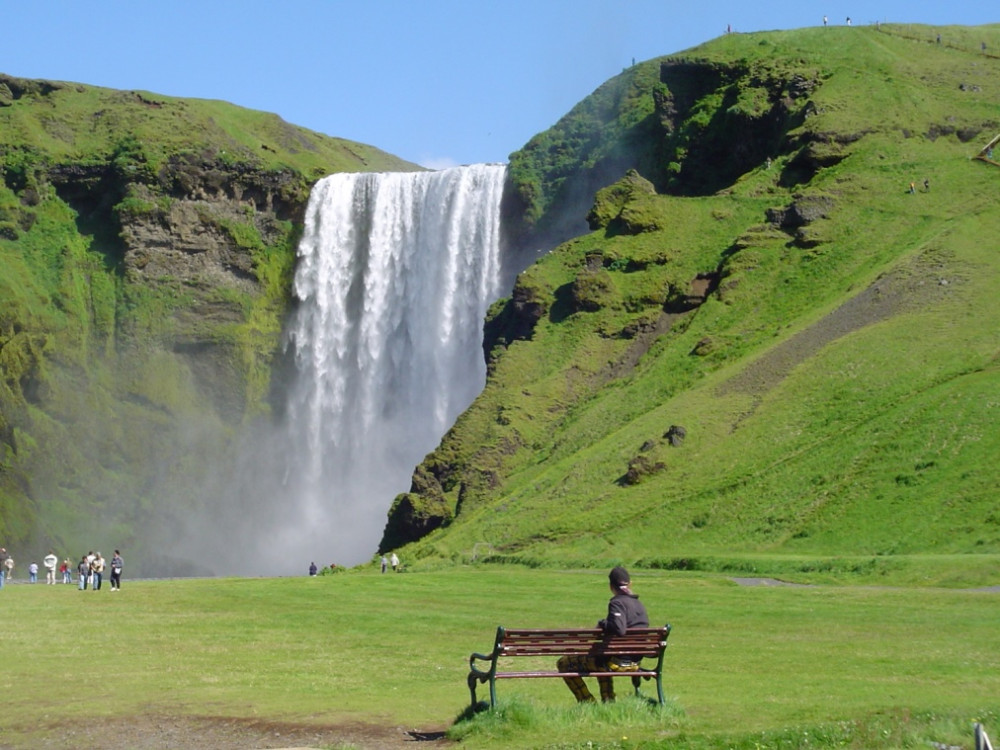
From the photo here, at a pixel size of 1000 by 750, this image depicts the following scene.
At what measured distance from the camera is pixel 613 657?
16.6 m

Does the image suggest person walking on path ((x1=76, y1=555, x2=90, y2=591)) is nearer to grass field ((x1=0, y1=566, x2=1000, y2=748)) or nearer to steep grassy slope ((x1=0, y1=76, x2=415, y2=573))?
grass field ((x1=0, y1=566, x2=1000, y2=748))

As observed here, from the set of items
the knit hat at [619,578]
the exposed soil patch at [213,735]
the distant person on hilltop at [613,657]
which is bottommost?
the exposed soil patch at [213,735]

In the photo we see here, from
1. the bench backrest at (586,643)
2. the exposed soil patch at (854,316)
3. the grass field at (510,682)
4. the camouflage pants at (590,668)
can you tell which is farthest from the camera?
the exposed soil patch at (854,316)

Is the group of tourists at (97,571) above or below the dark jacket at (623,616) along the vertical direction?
below

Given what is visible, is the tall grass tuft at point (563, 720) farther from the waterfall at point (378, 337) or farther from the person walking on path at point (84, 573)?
the waterfall at point (378, 337)

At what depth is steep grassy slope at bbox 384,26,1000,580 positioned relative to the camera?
51625 millimetres

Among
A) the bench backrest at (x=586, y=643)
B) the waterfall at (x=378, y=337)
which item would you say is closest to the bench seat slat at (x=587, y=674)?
the bench backrest at (x=586, y=643)

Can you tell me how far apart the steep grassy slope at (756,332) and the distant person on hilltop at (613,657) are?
2213cm

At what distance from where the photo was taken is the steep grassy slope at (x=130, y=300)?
97.1 metres

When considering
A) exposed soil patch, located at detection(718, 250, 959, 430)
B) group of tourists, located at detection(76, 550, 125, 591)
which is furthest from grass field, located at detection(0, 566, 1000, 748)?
exposed soil patch, located at detection(718, 250, 959, 430)

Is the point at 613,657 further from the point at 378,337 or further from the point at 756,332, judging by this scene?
the point at 378,337

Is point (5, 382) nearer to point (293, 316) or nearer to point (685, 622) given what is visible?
point (293, 316)

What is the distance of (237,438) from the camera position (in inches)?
4107

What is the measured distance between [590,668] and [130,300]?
9345 centimetres
